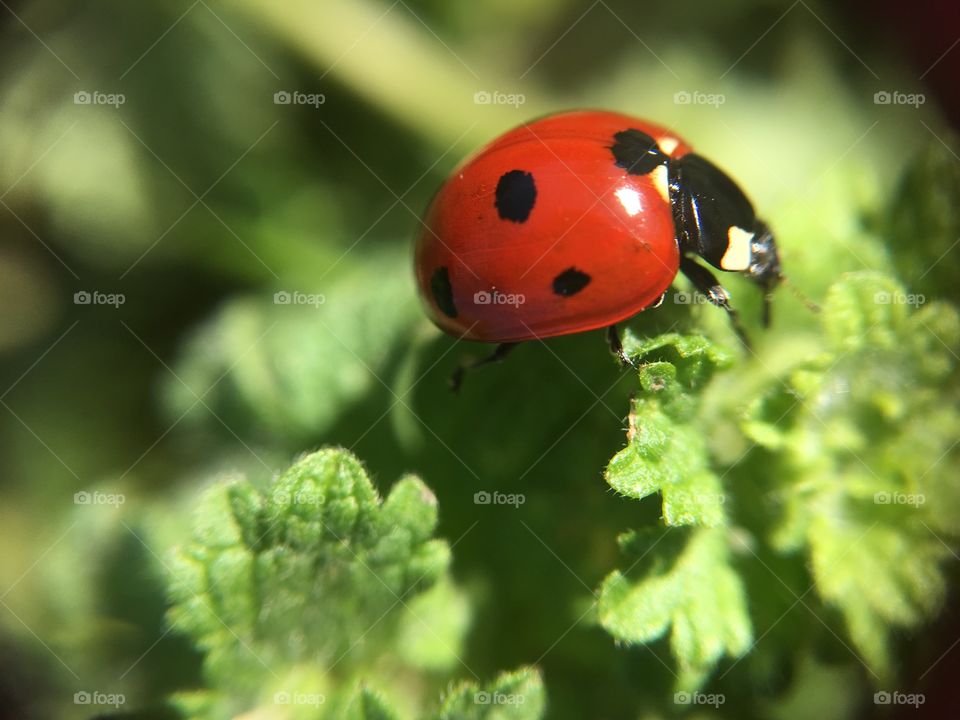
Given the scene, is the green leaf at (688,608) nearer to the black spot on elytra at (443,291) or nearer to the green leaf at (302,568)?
the green leaf at (302,568)

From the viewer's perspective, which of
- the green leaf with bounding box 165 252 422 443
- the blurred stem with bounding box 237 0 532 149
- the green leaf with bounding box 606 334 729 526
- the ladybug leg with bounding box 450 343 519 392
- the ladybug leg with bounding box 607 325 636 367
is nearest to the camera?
the green leaf with bounding box 606 334 729 526

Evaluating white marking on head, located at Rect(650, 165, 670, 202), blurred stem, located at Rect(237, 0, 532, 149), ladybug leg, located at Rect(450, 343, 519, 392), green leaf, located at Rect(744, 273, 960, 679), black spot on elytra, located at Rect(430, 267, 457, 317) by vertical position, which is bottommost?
green leaf, located at Rect(744, 273, 960, 679)

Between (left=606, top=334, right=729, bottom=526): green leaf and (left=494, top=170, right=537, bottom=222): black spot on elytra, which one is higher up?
(left=494, top=170, right=537, bottom=222): black spot on elytra

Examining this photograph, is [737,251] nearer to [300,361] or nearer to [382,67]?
[300,361]

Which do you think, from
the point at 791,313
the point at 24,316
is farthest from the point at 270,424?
the point at 791,313

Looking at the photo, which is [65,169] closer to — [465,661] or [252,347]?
[252,347]

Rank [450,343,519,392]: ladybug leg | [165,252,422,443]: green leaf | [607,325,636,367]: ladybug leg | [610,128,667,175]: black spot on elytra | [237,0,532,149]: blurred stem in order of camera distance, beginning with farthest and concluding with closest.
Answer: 1. [237,0,532,149]: blurred stem
2. [165,252,422,443]: green leaf
3. [450,343,519,392]: ladybug leg
4. [610,128,667,175]: black spot on elytra
5. [607,325,636,367]: ladybug leg

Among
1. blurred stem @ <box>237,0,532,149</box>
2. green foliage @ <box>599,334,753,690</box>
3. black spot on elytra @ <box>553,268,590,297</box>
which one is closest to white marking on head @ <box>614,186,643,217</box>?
black spot on elytra @ <box>553,268,590,297</box>

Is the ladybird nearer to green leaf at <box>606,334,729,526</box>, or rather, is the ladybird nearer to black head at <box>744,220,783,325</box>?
black head at <box>744,220,783,325</box>

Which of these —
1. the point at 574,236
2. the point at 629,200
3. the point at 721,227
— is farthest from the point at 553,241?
the point at 721,227
